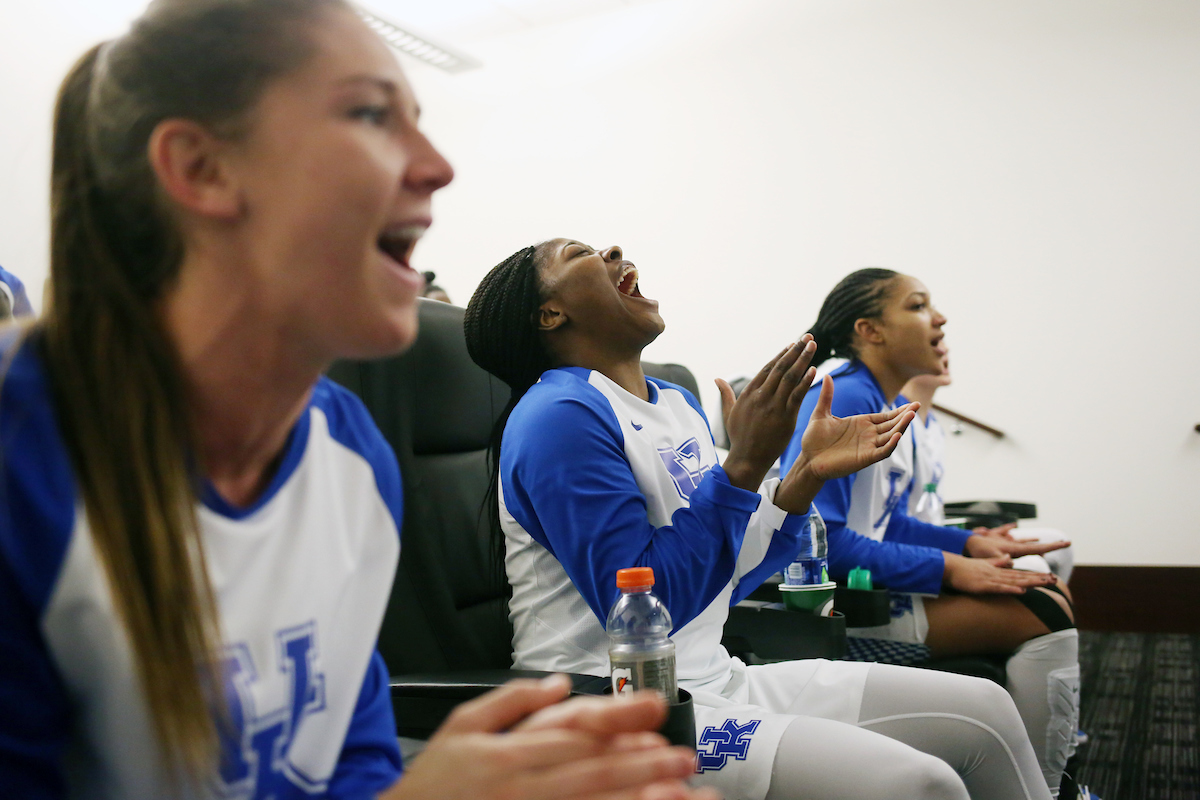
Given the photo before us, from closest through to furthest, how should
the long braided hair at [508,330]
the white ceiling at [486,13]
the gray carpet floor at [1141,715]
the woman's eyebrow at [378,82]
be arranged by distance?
the woman's eyebrow at [378,82], the long braided hair at [508,330], the gray carpet floor at [1141,715], the white ceiling at [486,13]

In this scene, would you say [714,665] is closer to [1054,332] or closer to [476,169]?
[1054,332]

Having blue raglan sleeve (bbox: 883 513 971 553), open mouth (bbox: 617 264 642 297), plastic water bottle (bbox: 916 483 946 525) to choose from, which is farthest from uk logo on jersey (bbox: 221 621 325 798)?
plastic water bottle (bbox: 916 483 946 525)

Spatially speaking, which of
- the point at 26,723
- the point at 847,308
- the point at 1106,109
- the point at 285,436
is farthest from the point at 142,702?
the point at 1106,109

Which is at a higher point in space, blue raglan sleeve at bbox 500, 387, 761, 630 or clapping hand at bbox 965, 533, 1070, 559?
blue raglan sleeve at bbox 500, 387, 761, 630

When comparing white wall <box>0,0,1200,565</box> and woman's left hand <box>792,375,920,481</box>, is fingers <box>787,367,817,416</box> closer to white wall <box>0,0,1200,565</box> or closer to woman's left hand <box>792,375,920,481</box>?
woman's left hand <box>792,375,920,481</box>

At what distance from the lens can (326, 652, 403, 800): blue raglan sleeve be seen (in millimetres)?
713

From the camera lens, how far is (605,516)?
3.68 feet

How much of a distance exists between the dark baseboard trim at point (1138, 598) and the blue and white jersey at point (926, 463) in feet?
5.77

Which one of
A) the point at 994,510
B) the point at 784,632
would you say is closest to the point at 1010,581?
the point at 784,632

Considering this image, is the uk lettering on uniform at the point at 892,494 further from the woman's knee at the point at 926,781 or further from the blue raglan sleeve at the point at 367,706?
the blue raglan sleeve at the point at 367,706

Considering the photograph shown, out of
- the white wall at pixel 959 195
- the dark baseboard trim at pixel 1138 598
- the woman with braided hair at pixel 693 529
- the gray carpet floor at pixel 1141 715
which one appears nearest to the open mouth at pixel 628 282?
the woman with braided hair at pixel 693 529

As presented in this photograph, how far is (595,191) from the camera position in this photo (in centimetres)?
482

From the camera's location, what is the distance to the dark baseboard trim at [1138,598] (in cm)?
367

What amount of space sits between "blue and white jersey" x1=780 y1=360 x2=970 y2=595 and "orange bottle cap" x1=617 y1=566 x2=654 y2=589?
2.81 ft
